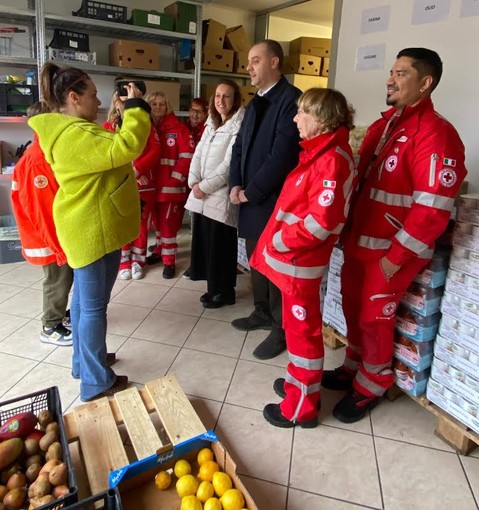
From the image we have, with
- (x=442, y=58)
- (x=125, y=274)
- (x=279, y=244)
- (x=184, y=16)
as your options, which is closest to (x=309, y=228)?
(x=279, y=244)

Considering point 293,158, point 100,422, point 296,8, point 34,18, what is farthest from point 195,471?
point 296,8

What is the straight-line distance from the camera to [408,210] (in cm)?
172

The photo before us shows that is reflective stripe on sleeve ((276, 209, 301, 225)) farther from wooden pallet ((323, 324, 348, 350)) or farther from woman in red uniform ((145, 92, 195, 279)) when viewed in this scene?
woman in red uniform ((145, 92, 195, 279))

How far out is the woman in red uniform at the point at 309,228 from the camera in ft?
5.20

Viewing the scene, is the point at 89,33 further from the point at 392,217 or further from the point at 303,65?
the point at 392,217

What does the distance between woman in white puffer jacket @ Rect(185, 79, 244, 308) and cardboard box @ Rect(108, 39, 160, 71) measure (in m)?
1.77

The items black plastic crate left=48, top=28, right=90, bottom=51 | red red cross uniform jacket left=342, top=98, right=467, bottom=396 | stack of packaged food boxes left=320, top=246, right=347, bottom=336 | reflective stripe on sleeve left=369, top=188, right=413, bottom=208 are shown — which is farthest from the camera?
black plastic crate left=48, top=28, right=90, bottom=51

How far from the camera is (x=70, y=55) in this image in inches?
152

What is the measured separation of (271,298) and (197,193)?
0.95 m

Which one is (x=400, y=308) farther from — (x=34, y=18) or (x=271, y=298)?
(x=34, y=18)

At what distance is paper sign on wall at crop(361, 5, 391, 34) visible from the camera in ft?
9.01

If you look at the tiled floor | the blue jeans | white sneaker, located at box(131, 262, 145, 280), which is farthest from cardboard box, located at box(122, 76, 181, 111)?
the blue jeans

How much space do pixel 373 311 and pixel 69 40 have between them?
3717 millimetres

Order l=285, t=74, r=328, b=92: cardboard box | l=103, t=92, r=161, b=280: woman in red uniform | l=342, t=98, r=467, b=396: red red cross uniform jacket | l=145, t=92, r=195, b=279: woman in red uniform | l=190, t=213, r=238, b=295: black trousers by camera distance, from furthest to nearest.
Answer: l=285, t=74, r=328, b=92: cardboard box, l=145, t=92, r=195, b=279: woman in red uniform, l=103, t=92, r=161, b=280: woman in red uniform, l=190, t=213, r=238, b=295: black trousers, l=342, t=98, r=467, b=396: red red cross uniform jacket
